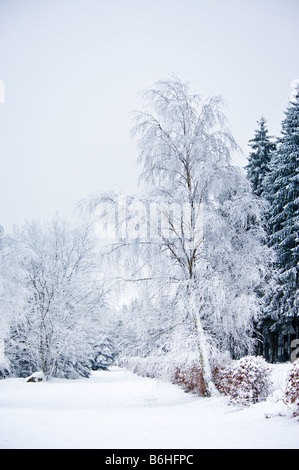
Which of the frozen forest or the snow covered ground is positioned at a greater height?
the frozen forest

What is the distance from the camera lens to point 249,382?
691cm

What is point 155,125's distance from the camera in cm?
966

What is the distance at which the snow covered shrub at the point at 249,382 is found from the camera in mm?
6844

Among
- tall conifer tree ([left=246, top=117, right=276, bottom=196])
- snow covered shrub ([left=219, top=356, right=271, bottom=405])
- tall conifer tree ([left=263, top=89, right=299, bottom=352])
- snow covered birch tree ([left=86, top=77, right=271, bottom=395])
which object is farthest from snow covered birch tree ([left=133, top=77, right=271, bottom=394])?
tall conifer tree ([left=246, top=117, right=276, bottom=196])

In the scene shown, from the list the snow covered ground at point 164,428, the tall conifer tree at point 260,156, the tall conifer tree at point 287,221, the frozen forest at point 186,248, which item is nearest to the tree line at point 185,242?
the frozen forest at point 186,248

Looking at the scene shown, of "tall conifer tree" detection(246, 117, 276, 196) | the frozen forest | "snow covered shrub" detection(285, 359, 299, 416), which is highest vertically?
"tall conifer tree" detection(246, 117, 276, 196)

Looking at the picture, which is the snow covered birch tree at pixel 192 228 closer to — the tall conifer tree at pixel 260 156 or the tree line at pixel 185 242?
the tree line at pixel 185 242

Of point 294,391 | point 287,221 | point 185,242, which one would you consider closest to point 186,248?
point 185,242

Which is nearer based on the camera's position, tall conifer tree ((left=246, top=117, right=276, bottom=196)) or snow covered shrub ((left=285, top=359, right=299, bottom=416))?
snow covered shrub ((left=285, top=359, right=299, bottom=416))

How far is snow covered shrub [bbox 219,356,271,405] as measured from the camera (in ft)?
22.5

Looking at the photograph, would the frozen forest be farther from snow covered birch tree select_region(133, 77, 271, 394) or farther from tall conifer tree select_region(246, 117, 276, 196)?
tall conifer tree select_region(246, 117, 276, 196)

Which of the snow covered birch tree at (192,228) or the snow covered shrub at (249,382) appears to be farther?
the snow covered birch tree at (192,228)
